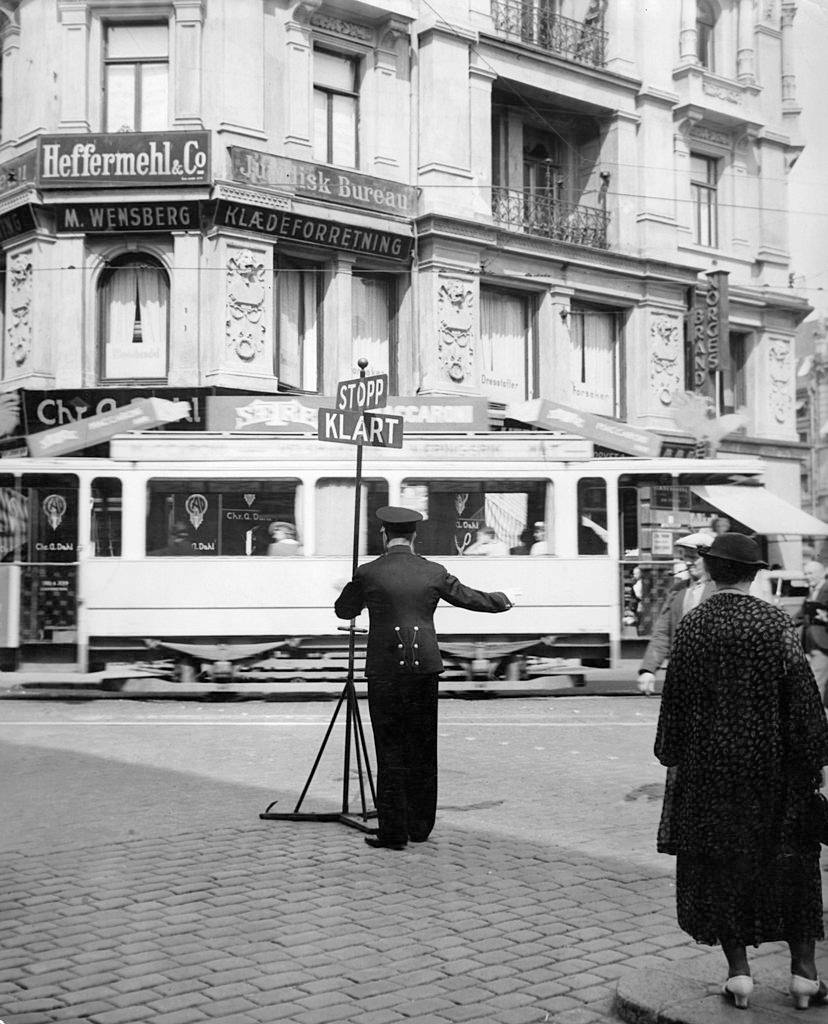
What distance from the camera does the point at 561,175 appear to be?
87.5 feet

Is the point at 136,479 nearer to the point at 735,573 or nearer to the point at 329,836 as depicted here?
the point at 329,836

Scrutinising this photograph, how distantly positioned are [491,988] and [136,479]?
11774 millimetres

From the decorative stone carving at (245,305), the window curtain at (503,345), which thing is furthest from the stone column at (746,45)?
the decorative stone carving at (245,305)

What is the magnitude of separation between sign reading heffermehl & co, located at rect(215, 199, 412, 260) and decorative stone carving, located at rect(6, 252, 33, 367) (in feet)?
11.9

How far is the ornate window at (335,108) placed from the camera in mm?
22906

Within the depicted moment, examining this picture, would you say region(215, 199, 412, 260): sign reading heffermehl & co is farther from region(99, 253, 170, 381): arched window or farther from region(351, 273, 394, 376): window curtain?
region(99, 253, 170, 381): arched window

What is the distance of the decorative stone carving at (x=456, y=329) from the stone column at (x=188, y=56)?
222 inches

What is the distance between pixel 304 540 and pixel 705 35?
61.0 feet

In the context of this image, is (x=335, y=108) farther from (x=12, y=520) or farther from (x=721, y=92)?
(x=12, y=520)

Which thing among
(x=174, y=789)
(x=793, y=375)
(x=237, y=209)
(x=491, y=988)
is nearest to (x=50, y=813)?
(x=174, y=789)

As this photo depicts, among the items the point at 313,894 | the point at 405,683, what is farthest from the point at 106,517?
the point at 313,894

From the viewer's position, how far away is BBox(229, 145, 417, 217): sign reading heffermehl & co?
2139 cm

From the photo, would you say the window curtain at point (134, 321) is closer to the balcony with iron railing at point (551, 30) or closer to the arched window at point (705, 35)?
the balcony with iron railing at point (551, 30)

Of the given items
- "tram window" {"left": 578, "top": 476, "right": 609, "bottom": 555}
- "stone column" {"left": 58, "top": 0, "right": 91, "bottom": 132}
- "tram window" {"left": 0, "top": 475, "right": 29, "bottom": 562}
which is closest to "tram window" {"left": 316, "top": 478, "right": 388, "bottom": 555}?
"tram window" {"left": 578, "top": 476, "right": 609, "bottom": 555}
